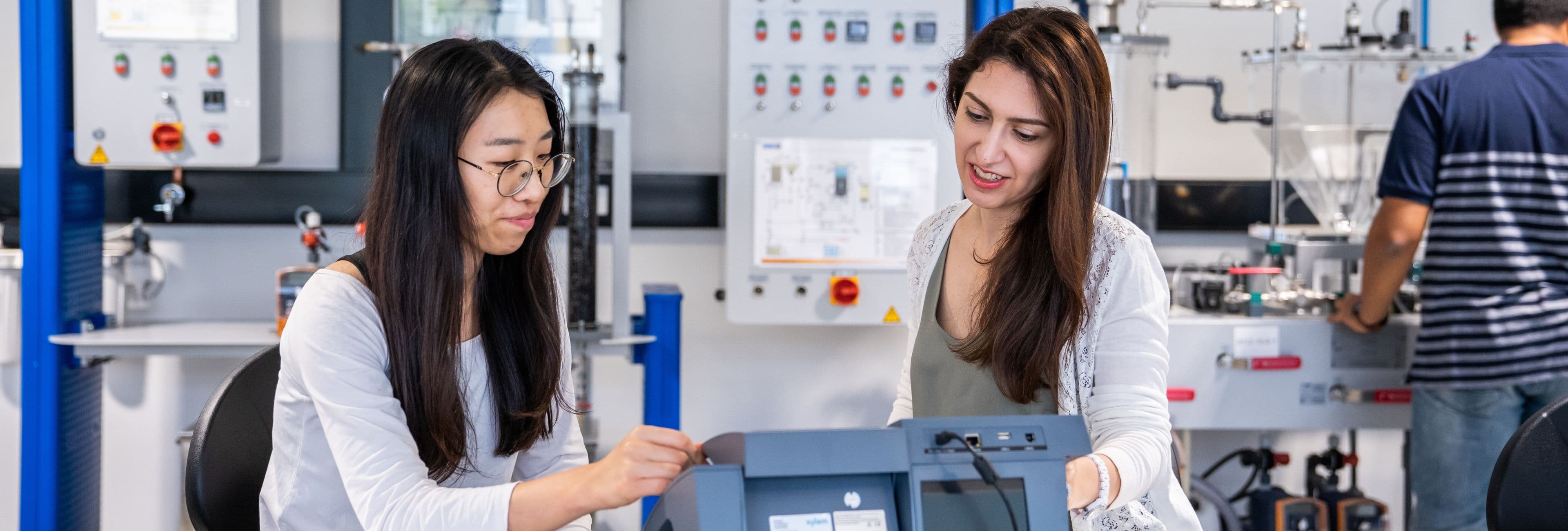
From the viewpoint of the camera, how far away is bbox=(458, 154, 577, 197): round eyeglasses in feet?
3.80

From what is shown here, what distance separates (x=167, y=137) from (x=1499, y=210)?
2698mm

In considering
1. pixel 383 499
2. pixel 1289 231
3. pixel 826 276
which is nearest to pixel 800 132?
pixel 826 276

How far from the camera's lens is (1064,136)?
45.4 inches

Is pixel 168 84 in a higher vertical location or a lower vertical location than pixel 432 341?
higher

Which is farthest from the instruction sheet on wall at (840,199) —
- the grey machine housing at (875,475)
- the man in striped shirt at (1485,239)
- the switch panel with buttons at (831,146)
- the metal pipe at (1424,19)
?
the grey machine housing at (875,475)

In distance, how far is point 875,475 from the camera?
814 millimetres

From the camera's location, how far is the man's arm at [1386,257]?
217 centimetres

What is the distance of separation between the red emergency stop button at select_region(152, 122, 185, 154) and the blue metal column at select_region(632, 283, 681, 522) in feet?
3.58

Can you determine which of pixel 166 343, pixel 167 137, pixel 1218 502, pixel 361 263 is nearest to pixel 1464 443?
pixel 1218 502

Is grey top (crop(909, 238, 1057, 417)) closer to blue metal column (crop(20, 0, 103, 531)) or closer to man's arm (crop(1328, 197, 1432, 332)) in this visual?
man's arm (crop(1328, 197, 1432, 332))

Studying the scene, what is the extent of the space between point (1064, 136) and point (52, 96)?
2.23 m

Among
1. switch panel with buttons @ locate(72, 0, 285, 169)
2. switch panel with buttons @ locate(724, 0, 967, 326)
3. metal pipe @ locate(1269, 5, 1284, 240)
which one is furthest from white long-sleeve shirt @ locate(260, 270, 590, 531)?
metal pipe @ locate(1269, 5, 1284, 240)

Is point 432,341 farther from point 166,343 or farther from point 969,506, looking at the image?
point 166,343

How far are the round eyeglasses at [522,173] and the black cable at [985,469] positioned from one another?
55cm
